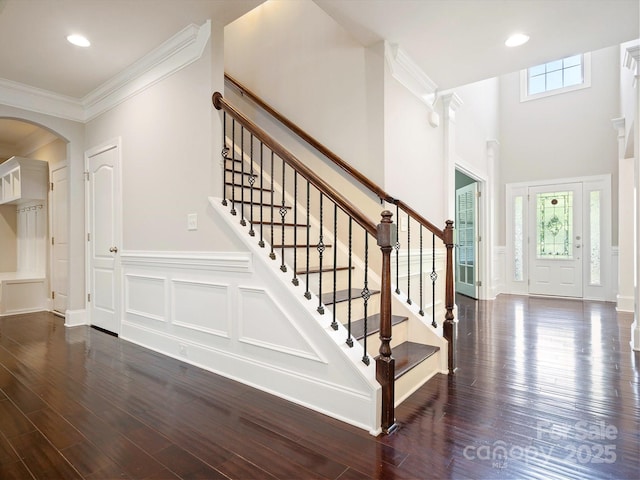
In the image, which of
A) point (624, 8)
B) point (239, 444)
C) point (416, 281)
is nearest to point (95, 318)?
point (239, 444)

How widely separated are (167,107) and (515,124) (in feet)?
21.6

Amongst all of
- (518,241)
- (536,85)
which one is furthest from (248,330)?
(536,85)

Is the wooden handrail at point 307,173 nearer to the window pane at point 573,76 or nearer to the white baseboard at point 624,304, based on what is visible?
the white baseboard at point 624,304

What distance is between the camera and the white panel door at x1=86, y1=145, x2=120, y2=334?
3.89 m

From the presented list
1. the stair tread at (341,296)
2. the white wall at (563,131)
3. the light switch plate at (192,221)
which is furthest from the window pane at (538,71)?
the light switch plate at (192,221)

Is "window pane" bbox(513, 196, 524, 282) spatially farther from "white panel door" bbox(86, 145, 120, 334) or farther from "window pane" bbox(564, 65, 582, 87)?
"white panel door" bbox(86, 145, 120, 334)

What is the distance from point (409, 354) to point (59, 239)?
495cm

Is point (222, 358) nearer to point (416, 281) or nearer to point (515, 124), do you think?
point (416, 281)

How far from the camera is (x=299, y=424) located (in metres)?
1.99

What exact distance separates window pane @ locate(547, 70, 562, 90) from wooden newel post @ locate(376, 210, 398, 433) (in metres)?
6.84

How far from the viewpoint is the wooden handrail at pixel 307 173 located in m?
2.02

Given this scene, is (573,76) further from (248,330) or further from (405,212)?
(248,330)

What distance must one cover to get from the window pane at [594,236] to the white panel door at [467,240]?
6.48 feet

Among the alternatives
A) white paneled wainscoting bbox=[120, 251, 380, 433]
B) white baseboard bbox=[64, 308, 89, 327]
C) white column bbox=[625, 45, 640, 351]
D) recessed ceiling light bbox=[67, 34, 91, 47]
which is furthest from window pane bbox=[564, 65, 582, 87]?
white baseboard bbox=[64, 308, 89, 327]
